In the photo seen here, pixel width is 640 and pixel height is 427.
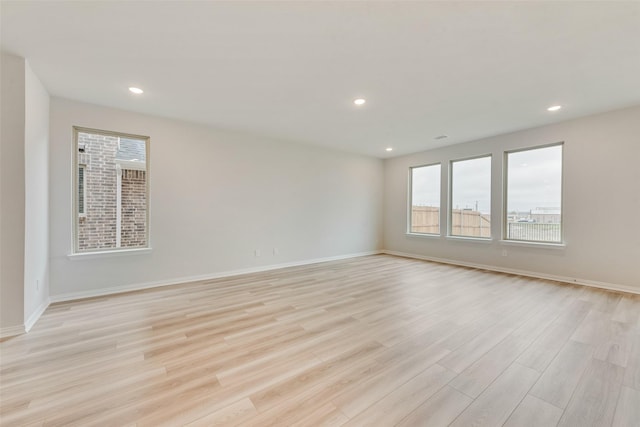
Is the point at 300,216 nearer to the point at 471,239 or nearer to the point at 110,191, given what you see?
the point at 110,191

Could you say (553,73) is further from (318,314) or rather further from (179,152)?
(179,152)

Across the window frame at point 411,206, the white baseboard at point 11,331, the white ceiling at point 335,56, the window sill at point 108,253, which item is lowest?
the white baseboard at point 11,331

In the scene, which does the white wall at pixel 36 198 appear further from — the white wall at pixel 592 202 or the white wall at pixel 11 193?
the white wall at pixel 592 202

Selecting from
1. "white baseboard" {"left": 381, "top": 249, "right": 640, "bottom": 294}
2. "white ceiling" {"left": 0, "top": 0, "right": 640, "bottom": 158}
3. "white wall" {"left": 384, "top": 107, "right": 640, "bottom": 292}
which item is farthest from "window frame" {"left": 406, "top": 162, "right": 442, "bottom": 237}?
"white ceiling" {"left": 0, "top": 0, "right": 640, "bottom": 158}

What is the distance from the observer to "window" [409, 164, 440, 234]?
19.7ft

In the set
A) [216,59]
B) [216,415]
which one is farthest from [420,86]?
[216,415]

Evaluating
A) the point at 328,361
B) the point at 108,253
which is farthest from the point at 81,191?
the point at 328,361

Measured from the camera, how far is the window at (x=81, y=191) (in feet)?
11.3

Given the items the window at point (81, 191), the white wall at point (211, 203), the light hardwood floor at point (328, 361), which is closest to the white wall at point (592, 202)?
the light hardwood floor at point (328, 361)

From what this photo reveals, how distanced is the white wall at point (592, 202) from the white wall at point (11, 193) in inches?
268

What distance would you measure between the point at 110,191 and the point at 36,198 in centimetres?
98

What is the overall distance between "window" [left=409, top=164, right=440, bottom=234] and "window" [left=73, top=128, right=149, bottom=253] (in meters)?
5.77

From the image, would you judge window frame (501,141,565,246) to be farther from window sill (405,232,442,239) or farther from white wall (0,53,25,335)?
white wall (0,53,25,335)

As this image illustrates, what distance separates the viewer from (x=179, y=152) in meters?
4.07
